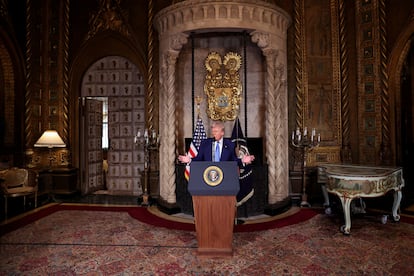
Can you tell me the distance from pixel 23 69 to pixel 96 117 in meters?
2.10

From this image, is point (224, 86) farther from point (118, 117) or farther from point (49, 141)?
point (49, 141)

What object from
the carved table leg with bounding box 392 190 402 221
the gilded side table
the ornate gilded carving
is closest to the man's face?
the gilded side table

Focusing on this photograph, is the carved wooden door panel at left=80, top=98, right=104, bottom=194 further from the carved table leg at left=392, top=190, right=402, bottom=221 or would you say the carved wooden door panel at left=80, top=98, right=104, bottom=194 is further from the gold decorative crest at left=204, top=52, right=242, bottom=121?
the carved table leg at left=392, top=190, right=402, bottom=221

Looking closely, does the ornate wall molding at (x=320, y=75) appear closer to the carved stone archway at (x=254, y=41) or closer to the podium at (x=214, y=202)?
the carved stone archway at (x=254, y=41)

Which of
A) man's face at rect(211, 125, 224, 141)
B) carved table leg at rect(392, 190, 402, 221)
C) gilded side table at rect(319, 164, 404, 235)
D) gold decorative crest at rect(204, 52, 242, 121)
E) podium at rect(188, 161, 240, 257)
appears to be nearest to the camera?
podium at rect(188, 161, 240, 257)

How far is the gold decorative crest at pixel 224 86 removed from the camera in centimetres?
A: 705

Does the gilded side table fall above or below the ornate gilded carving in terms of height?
below

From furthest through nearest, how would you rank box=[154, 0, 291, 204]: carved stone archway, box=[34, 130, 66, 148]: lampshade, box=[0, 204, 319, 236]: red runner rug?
1. box=[34, 130, 66, 148]: lampshade
2. box=[154, 0, 291, 204]: carved stone archway
3. box=[0, 204, 319, 236]: red runner rug

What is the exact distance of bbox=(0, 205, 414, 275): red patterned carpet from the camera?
11.3 ft

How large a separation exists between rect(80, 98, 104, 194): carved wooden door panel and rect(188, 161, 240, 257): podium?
5.36 m

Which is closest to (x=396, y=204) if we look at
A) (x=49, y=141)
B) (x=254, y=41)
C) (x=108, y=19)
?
(x=254, y=41)

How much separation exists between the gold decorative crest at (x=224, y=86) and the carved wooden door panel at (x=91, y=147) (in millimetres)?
3424

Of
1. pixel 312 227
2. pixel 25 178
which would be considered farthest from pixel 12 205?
pixel 312 227

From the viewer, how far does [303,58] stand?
23.2 feet
